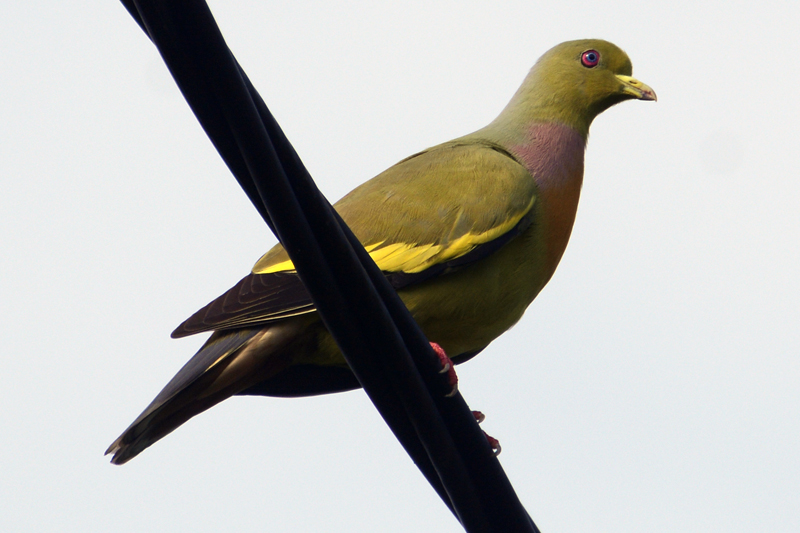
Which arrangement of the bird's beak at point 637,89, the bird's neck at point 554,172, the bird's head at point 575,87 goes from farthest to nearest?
the bird's beak at point 637,89 → the bird's head at point 575,87 → the bird's neck at point 554,172

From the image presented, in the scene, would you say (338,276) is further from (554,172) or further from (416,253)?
(554,172)

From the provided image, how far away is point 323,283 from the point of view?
2.44 m

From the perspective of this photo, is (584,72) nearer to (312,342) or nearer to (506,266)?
(506,266)

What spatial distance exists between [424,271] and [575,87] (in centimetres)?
207

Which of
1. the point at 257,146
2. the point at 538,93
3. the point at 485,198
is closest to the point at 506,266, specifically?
the point at 485,198

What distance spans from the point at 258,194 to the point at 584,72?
12.9 feet

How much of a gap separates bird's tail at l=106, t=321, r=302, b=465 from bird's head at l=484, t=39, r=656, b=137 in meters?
2.19

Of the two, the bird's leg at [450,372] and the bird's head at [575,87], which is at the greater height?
the bird's head at [575,87]

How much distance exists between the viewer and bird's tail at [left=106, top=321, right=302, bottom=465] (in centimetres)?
395

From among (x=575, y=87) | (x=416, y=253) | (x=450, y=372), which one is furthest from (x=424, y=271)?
(x=575, y=87)

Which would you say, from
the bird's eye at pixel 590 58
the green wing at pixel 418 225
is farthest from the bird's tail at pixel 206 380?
the bird's eye at pixel 590 58

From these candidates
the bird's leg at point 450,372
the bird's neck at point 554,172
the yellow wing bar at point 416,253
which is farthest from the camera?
the bird's neck at point 554,172

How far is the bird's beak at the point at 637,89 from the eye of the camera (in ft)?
18.8

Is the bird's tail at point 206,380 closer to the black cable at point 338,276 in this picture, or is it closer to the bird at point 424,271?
the bird at point 424,271
